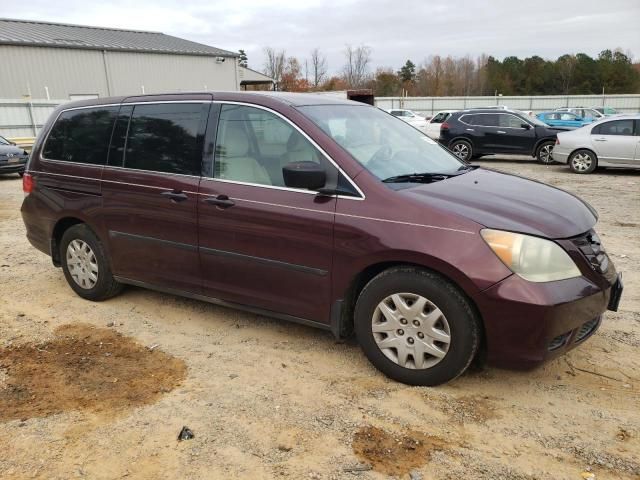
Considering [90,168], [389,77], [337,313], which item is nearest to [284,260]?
[337,313]

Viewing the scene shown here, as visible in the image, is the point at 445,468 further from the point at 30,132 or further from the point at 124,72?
the point at 124,72

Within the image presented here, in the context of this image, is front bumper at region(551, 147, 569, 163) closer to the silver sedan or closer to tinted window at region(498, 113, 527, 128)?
the silver sedan

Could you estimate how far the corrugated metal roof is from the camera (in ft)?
95.5

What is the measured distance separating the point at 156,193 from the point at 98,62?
31361 mm

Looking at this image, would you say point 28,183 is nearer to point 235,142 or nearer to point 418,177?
point 235,142

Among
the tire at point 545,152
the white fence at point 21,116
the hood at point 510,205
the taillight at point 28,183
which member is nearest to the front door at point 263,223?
the hood at point 510,205

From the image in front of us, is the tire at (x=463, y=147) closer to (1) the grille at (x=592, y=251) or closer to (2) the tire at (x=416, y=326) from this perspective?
(1) the grille at (x=592, y=251)

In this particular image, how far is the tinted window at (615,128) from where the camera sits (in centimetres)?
1299

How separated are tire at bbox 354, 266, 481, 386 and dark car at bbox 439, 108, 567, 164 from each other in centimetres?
1378

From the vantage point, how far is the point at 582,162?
1382cm

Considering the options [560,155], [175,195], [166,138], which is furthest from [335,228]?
[560,155]

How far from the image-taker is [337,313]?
11.3 feet

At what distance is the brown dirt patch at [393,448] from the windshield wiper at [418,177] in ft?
5.08

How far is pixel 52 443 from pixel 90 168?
8.41 feet
